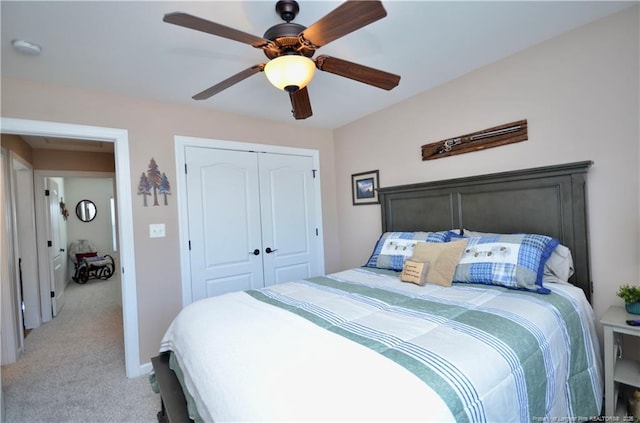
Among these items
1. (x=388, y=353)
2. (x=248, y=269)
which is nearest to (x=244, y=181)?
(x=248, y=269)

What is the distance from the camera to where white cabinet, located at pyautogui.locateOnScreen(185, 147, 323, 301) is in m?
3.04

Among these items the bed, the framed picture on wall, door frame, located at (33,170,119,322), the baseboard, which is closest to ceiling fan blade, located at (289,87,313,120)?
the bed

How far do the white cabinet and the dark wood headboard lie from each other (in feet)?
4.09

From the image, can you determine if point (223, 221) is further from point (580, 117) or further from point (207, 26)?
point (580, 117)

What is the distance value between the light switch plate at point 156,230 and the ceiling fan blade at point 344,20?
217 centimetres

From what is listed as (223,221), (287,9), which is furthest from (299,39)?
(223,221)

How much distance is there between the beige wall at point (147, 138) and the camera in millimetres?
2389

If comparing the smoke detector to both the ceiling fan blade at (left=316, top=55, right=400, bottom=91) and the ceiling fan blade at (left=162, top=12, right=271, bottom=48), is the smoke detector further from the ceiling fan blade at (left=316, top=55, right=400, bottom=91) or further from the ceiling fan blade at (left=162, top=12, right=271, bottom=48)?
the ceiling fan blade at (left=316, top=55, right=400, bottom=91)

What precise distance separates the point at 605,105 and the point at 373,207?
6.85ft

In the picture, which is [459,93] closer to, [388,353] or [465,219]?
[465,219]

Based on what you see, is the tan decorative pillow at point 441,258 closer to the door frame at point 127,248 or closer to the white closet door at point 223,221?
the white closet door at point 223,221

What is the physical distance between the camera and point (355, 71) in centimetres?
170

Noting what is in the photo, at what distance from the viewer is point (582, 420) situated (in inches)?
61.8

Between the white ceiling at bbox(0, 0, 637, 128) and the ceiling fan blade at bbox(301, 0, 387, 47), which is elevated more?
the white ceiling at bbox(0, 0, 637, 128)
